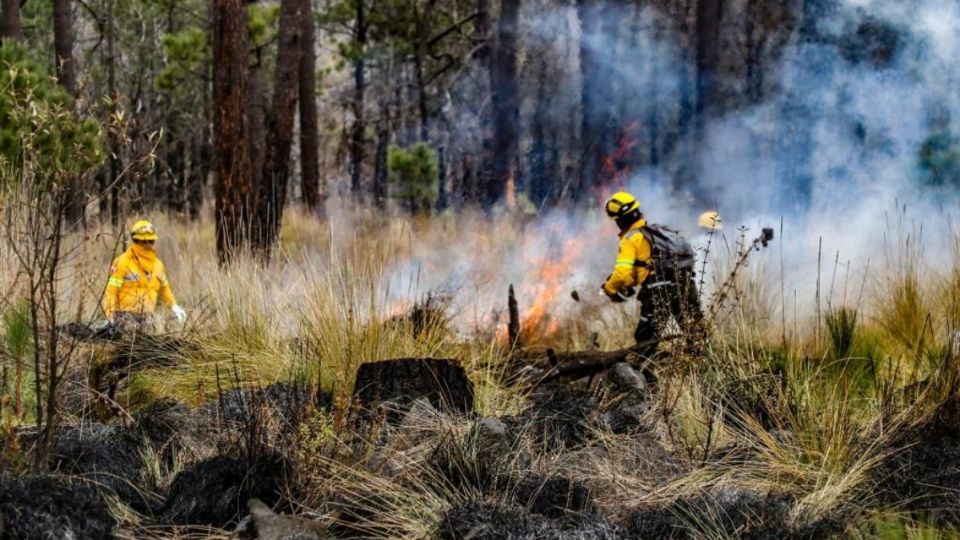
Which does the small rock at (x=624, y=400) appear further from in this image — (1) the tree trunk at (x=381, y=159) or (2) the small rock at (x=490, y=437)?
(1) the tree trunk at (x=381, y=159)

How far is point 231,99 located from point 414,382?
6754mm

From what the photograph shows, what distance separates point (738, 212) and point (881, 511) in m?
10.2

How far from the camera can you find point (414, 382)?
21.3 feet

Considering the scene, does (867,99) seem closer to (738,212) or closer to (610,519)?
(738,212)

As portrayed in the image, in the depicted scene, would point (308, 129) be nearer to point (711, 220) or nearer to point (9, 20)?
point (9, 20)

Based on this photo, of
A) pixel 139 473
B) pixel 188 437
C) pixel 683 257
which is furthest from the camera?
pixel 683 257

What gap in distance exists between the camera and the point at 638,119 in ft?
63.9

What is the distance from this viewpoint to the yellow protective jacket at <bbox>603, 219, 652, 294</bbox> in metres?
9.10

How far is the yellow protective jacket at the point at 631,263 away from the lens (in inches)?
358

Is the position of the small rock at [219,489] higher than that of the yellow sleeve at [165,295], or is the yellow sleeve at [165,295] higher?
the yellow sleeve at [165,295]

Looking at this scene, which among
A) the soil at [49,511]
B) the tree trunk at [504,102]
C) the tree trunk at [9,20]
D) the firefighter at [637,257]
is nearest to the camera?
the soil at [49,511]

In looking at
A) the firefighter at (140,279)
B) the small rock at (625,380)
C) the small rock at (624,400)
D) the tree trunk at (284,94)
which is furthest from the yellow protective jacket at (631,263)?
the tree trunk at (284,94)

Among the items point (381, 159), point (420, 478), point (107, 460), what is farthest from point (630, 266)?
point (381, 159)

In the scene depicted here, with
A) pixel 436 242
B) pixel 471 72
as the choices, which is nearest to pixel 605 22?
pixel 436 242
